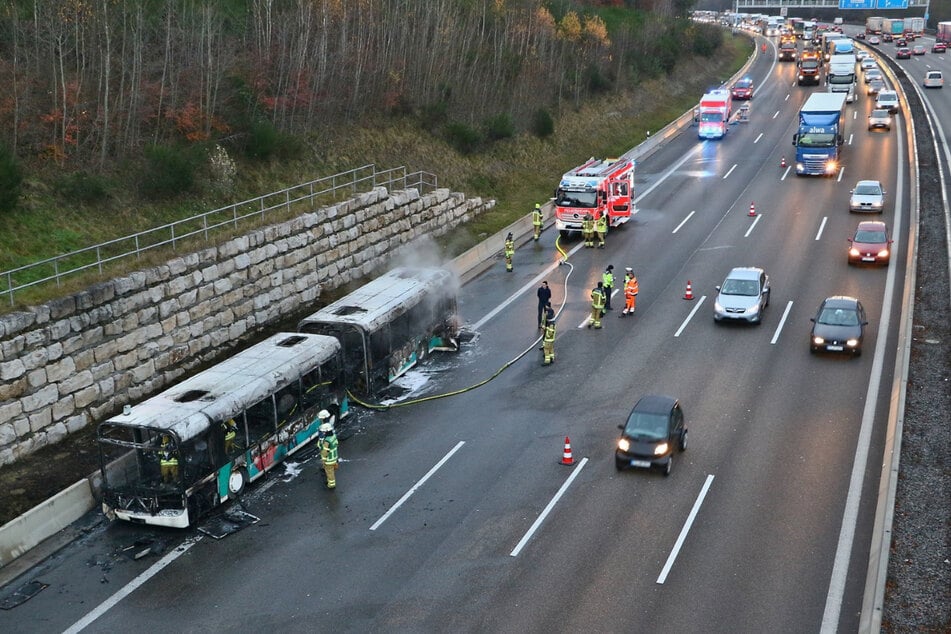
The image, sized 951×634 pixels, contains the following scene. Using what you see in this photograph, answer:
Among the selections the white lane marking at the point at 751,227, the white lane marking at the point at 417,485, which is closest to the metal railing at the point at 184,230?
the white lane marking at the point at 417,485

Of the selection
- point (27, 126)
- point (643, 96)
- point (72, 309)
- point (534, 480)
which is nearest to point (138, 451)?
point (72, 309)

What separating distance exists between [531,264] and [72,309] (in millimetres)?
19958

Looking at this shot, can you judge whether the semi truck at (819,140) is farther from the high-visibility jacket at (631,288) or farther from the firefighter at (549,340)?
the firefighter at (549,340)

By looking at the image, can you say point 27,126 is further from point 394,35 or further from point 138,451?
point 394,35

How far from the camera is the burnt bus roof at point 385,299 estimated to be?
86.1 feet

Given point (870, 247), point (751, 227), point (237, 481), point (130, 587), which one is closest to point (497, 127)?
point (751, 227)

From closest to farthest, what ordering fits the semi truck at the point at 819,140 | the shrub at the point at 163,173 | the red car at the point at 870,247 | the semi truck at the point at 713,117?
the shrub at the point at 163,173, the red car at the point at 870,247, the semi truck at the point at 819,140, the semi truck at the point at 713,117

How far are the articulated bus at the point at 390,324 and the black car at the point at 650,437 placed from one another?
7.55 m

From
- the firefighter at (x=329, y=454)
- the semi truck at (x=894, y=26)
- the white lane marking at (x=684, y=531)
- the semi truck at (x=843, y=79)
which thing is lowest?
the white lane marking at (x=684, y=531)

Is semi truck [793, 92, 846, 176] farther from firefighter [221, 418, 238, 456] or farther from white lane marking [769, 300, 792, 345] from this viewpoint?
firefighter [221, 418, 238, 456]

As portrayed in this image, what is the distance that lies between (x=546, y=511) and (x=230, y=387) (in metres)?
7.28

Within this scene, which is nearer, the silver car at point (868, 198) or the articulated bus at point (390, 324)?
the articulated bus at point (390, 324)

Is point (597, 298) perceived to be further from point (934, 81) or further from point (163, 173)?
point (934, 81)

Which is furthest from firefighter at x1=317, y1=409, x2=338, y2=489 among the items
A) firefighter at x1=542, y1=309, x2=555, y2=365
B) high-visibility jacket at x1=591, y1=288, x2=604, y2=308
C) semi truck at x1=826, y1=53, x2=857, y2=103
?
semi truck at x1=826, y1=53, x2=857, y2=103
